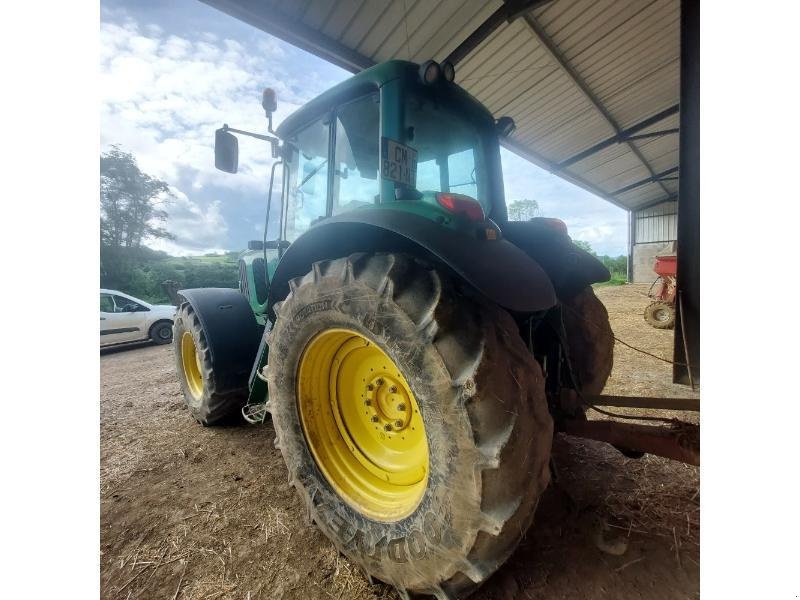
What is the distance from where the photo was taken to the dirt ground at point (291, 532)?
1.17 meters

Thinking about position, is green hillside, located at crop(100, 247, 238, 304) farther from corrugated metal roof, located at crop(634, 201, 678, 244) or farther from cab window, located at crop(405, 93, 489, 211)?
corrugated metal roof, located at crop(634, 201, 678, 244)

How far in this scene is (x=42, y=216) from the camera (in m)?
A: 1.08

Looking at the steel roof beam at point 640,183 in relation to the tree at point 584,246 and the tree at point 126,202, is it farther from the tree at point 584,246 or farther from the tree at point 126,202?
the tree at point 126,202

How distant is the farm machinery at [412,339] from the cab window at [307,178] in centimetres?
2

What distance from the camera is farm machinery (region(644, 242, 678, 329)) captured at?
5.95 meters

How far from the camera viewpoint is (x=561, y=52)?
388cm

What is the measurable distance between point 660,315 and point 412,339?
→ 22.3ft

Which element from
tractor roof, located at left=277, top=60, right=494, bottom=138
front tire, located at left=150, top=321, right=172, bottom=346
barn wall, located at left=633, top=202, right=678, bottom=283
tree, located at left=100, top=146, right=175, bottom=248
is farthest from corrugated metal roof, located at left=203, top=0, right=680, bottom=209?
front tire, located at left=150, top=321, right=172, bottom=346

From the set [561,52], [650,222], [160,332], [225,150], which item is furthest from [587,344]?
[160,332]

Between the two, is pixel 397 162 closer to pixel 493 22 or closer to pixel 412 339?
pixel 412 339

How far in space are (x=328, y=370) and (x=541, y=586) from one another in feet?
3.53
